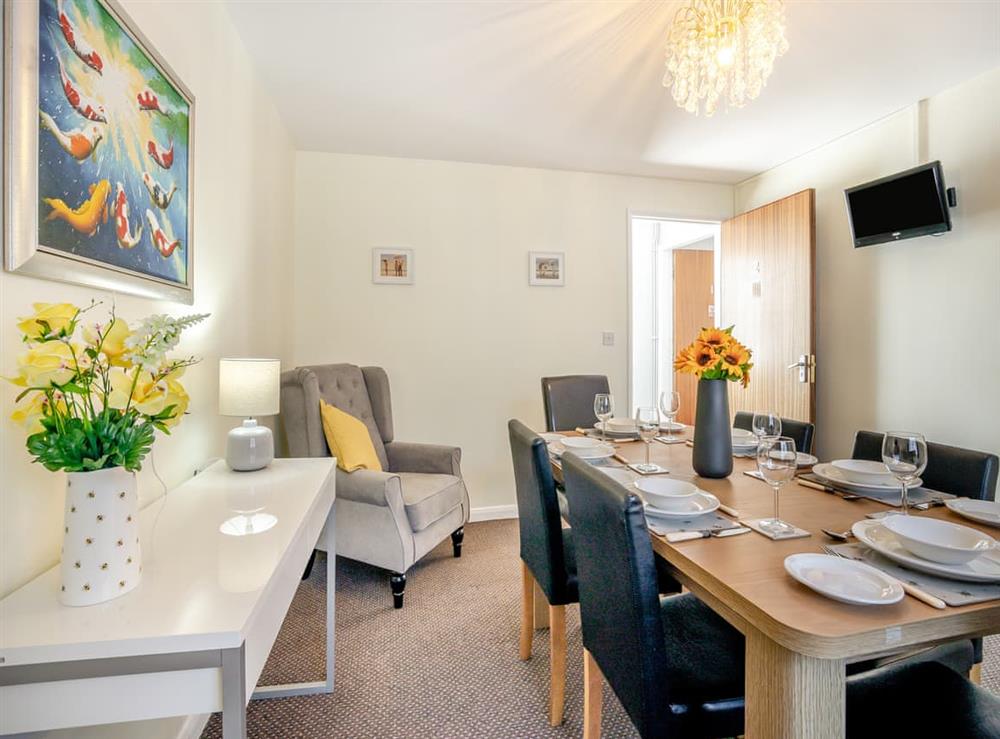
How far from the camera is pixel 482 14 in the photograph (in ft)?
5.93

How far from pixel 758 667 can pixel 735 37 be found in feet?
6.29

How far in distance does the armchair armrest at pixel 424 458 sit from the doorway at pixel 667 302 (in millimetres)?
2710

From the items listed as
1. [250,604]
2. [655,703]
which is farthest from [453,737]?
[250,604]

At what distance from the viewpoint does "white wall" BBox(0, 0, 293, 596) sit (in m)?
0.88

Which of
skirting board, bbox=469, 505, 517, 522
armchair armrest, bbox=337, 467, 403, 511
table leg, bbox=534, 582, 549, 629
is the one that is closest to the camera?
table leg, bbox=534, 582, 549, 629

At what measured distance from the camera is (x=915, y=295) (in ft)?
8.27

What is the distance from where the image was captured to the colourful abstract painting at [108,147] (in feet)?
3.05

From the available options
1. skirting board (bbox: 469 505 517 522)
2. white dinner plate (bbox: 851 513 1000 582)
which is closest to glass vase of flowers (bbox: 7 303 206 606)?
white dinner plate (bbox: 851 513 1000 582)

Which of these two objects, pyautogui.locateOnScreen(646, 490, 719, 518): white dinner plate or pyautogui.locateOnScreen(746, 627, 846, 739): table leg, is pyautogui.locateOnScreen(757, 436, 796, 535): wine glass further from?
pyautogui.locateOnScreen(746, 627, 846, 739): table leg

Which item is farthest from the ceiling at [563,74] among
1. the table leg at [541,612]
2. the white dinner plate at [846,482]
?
the table leg at [541,612]

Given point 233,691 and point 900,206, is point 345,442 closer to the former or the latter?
point 233,691

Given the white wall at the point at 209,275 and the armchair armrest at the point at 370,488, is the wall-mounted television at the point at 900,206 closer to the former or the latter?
the armchair armrest at the point at 370,488

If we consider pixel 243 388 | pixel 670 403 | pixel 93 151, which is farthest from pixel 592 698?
pixel 93 151

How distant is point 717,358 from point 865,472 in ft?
1.74
